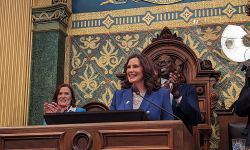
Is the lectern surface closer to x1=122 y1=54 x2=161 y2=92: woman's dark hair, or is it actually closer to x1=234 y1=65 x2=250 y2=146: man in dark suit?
x1=122 y1=54 x2=161 y2=92: woman's dark hair

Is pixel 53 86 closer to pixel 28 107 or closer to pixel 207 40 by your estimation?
pixel 28 107

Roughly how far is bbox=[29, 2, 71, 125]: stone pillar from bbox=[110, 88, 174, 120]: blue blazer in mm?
2356

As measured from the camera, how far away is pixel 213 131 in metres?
4.98

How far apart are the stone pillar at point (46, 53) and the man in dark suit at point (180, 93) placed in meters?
1.46

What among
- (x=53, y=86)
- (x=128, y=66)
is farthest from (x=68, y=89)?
(x=53, y=86)

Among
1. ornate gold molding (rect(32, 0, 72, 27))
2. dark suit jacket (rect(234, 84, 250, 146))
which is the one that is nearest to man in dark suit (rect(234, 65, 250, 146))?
dark suit jacket (rect(234, 84, 250, 146))

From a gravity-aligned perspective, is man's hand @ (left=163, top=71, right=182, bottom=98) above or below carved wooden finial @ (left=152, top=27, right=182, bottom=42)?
below

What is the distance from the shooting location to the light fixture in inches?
192

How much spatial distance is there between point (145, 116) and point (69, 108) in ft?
4.85

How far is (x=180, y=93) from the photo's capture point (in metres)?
4.24

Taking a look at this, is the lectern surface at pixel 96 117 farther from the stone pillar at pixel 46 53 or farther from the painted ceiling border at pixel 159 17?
the painted ceiling border at pixel 159 17

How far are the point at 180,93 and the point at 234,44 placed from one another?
110 centimetres

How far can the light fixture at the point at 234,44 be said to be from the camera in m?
4.88

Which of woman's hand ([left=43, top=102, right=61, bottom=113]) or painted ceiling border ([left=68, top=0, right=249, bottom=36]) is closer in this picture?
woman's hand ([left=43, top=102, right=61, bottom=113])
